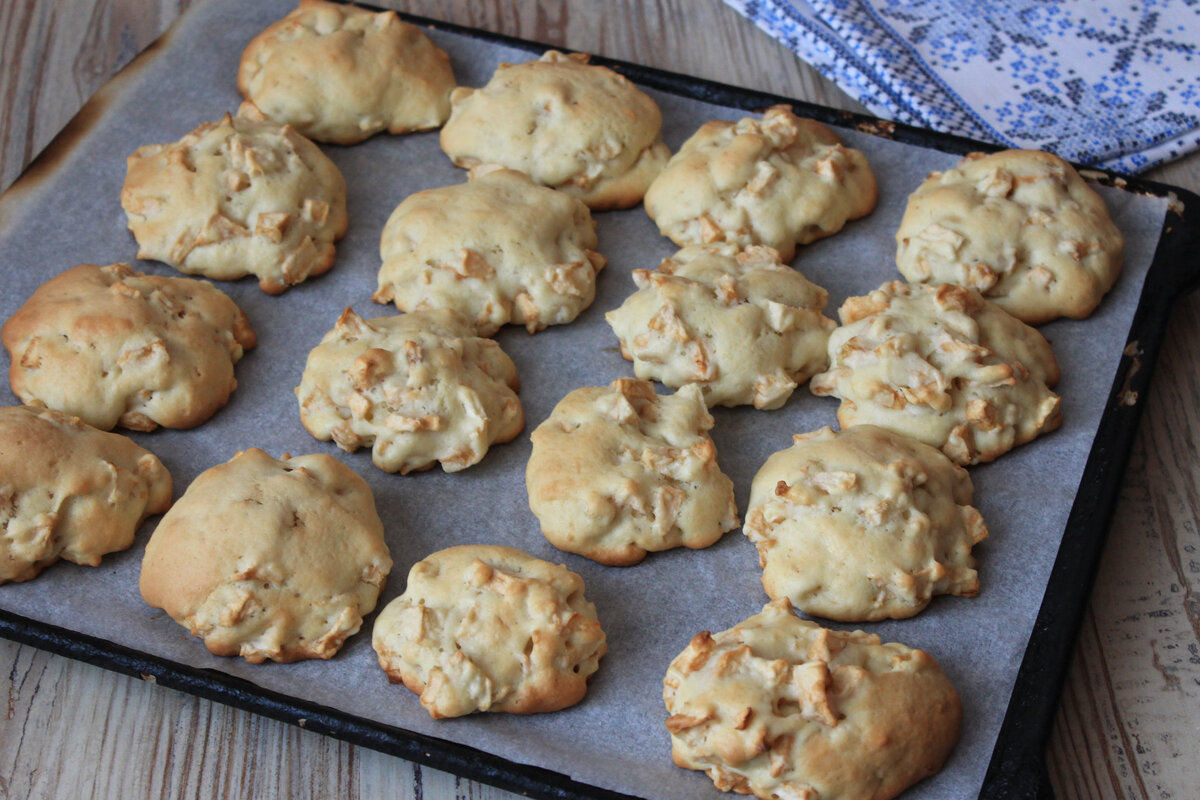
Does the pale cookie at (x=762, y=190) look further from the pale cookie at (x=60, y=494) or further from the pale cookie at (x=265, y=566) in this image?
the pale cookie at (x=60, y=494)

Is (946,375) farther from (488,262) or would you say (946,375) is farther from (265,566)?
(265,566)

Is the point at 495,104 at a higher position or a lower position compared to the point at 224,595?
higher

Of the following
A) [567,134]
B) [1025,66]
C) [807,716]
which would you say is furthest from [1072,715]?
[1025,66]

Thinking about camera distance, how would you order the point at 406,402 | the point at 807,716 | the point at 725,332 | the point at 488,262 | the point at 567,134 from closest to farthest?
1. the point at 807,716
2. the point at 406,402
3. the point at 725,332
4. the point at 488,262
5. the point at 567,134

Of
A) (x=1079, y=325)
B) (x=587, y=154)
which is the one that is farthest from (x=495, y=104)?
(x=1079, y=325)

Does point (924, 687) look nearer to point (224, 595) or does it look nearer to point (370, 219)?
point (224, 595)

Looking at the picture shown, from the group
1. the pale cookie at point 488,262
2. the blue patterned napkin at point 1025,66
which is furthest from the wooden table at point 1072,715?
the pale cookie at point 488,262
